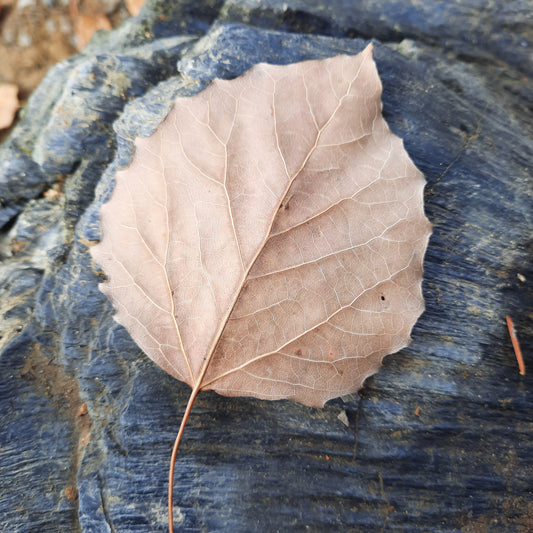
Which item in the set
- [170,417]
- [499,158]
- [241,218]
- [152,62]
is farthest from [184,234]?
[499,158]

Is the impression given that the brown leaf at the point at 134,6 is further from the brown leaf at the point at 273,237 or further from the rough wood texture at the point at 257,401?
the brown leaf at the point at 273,237

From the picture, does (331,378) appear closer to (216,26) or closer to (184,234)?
(184,234)

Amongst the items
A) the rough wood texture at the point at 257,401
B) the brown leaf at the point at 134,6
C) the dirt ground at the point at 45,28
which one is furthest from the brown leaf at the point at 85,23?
the rough wood texture at the point at 257,401

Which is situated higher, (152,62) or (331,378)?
A: (152,62)

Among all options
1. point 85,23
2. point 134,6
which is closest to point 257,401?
point 134,6

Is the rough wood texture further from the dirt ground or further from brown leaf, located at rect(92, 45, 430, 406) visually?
the dirt ground

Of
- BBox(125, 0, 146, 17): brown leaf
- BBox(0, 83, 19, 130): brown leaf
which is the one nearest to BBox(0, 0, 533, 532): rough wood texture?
BBox(0, 83, 19, 130): brown leaf
